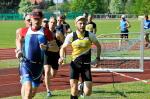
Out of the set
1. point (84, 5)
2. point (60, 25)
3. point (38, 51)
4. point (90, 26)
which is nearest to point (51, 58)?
point (38, 51)

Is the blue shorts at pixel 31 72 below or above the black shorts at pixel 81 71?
above

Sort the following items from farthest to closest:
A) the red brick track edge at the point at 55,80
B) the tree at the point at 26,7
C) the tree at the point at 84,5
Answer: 1. the tree at the point at 84,5
2. the red brick track edge at the point at 55,80
3. the tree at the point at 26,7

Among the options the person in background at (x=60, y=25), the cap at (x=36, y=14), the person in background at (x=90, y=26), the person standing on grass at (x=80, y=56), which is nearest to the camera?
the cap at (x=36, y=14)

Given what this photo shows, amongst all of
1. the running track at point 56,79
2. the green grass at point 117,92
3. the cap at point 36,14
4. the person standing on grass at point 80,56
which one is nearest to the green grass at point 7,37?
the running track at point 56,79

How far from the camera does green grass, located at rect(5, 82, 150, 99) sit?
12391 mm

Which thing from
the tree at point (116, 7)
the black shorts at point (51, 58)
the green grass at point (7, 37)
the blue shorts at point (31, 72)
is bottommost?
the tree at point (116, 7)

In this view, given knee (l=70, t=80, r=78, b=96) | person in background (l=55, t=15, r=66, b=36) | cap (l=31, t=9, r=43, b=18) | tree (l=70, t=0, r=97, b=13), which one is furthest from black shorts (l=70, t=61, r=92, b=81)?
tree (l=70, t=0, r=97, b=13)

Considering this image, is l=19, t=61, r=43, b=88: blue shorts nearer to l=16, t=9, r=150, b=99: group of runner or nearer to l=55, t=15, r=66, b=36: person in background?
l=16, t=9, r=150, b=99: group of runner

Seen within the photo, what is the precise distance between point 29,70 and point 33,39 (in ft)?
1.97

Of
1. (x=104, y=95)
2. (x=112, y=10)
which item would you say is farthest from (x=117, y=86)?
(x=112, y=10)

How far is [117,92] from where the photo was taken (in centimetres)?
1303

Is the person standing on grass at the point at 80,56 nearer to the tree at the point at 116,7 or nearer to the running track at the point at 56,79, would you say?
the running track at the point at 56,79

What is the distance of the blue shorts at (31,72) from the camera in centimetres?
927

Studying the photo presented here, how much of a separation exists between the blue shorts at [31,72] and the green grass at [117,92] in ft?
9.89
